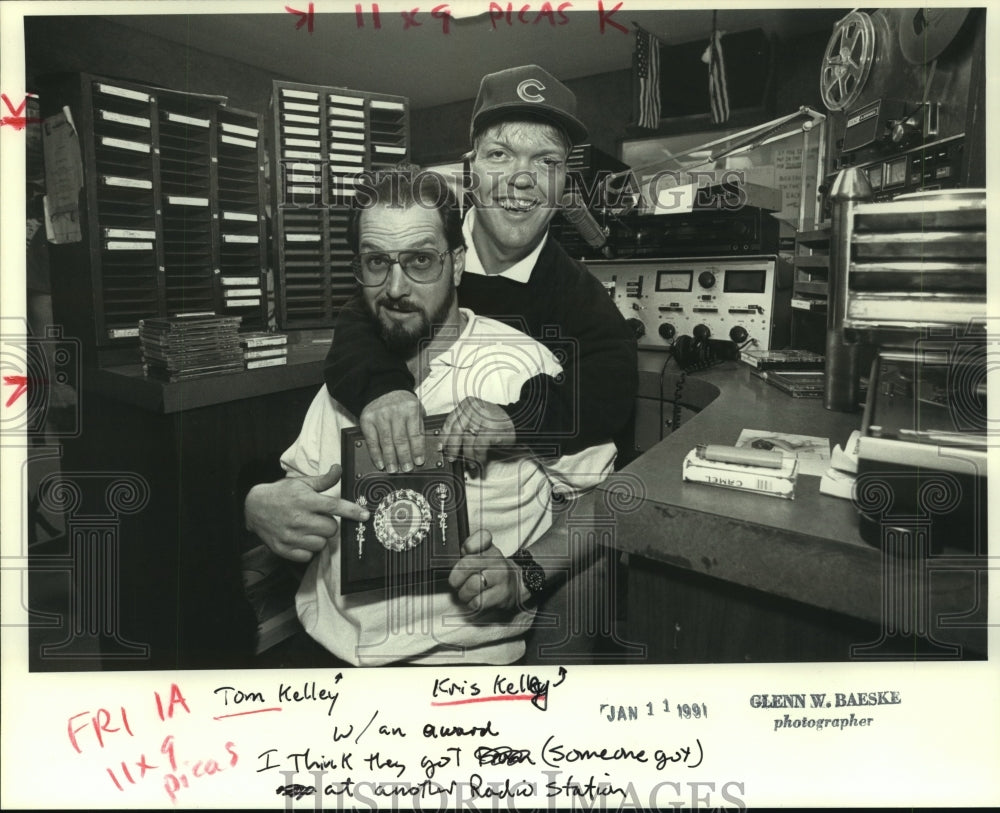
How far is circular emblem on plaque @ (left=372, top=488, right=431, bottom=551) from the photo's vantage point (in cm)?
117

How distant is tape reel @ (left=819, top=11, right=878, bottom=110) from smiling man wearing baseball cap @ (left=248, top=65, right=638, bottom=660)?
0.49 m

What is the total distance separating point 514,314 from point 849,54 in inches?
31.4

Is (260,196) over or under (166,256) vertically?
over

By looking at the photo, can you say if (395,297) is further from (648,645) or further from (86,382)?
(648,645)

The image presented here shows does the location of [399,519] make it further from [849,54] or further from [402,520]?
[849,54]

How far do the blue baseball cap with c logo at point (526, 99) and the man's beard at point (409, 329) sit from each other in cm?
33

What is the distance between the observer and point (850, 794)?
3.94 ft

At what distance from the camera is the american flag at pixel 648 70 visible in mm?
1222

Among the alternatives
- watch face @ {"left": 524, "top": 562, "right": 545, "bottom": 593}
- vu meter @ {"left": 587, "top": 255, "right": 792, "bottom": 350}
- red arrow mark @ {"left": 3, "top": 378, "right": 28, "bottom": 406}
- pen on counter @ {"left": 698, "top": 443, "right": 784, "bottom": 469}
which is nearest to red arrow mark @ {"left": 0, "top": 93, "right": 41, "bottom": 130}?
red arrow mark @ {"left": 3, "top": 378, "right": 28, "bottom": 406}

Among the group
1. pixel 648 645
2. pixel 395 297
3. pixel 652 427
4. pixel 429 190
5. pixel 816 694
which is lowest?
pixel 816 694

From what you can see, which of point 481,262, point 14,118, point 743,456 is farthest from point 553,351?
point 14,118

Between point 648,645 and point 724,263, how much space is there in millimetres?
734

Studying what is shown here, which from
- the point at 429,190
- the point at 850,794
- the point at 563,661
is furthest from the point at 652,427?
the point at 850,794

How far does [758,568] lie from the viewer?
0.88m
